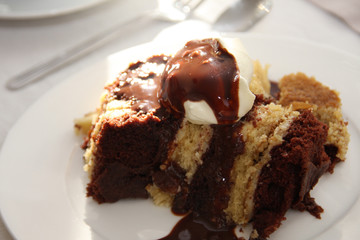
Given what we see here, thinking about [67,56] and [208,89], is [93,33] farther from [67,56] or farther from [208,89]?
[208,89]

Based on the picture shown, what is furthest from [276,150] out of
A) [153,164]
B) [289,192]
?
[153,164]

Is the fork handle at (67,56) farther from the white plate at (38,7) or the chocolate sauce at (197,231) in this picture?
the chocolate sauce at (197,231)

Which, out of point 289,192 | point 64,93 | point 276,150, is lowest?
point 64,93

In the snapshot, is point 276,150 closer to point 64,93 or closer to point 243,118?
point 243,118

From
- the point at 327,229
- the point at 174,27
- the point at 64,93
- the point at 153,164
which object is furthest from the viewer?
the point at 174,27

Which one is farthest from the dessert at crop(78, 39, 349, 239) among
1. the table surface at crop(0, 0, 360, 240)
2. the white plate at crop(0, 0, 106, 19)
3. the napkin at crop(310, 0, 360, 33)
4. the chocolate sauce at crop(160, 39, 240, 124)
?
the white plate at crop(0, 0, 106, 19)

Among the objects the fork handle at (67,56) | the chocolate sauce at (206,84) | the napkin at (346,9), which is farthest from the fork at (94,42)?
the chocolate sauce at (206,84)
